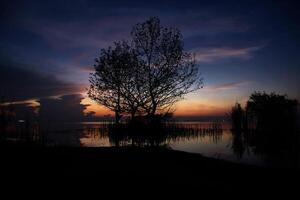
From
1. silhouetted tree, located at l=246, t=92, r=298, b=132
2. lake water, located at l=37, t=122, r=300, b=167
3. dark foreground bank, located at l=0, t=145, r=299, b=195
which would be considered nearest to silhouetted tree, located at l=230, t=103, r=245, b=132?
silhouetted tree, located at l=246, t=92, r=298, b=132

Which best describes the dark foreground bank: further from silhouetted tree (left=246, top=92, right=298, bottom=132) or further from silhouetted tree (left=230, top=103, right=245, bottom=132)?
silhouetted tree (left=230, top=103, right=245, bottom=132)

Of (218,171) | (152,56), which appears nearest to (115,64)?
(152,56)

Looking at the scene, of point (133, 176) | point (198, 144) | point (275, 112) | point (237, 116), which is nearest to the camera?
point (133, 176)

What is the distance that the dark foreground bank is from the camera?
793 centimetres

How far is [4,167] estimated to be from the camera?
32.1 feet

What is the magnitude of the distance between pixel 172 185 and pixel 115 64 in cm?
1914

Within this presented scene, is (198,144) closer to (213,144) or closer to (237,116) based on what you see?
(213,144)

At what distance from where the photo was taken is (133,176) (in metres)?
9.16

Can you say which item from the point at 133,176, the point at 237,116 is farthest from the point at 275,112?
the point at 133,176

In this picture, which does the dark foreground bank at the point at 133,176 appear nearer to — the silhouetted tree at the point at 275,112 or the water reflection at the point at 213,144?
the water reflection at the point at 213,144

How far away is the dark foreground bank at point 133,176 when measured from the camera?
26.0 ft

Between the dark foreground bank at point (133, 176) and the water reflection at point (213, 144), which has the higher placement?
the dark foreground bank at point (133, 176)

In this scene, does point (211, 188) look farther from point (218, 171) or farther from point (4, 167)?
point (4, 167)

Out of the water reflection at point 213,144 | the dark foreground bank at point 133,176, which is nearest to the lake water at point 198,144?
the water reflection at point 213,144
